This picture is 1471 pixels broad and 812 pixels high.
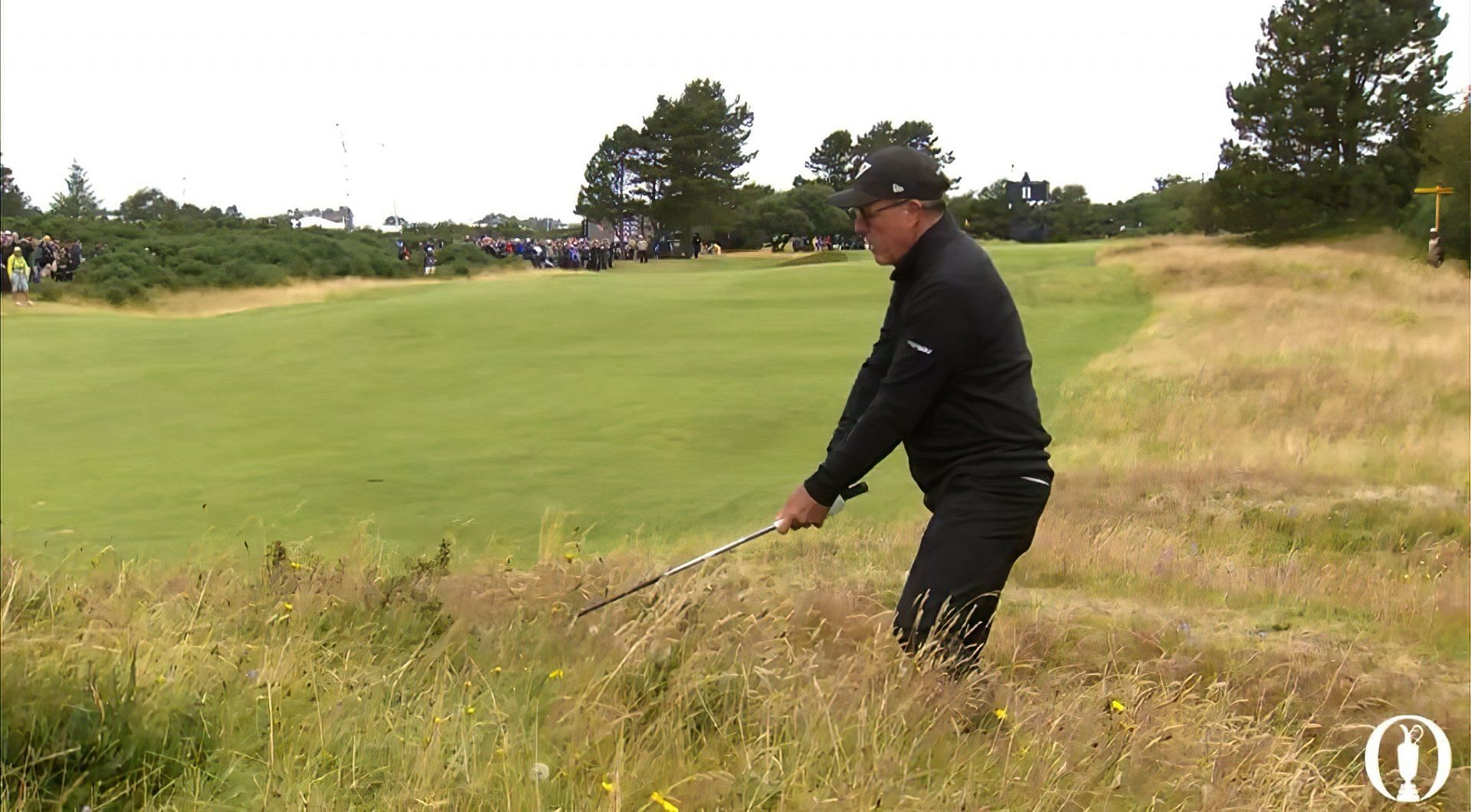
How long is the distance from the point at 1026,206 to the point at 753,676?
24.6 ft

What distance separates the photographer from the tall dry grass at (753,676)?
2.98m

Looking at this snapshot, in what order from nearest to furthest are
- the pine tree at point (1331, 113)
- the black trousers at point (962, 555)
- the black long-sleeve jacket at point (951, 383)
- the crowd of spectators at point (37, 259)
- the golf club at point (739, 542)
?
the black long-sleeve jacket at point (951, 383) → the black trousers at point (962, 555) → the golf club at point (739, 542) → the pine tree at point (1331, 113) → the crowd of spectators at point (37, 259)

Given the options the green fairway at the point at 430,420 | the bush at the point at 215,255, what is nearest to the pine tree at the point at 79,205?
the bush at the point at 215,255

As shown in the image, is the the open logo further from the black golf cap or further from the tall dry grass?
the black golf cap

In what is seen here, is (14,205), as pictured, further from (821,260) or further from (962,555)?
(962,555)

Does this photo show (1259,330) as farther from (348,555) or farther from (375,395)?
(348,555)

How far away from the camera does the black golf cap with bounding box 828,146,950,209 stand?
3.56 metres

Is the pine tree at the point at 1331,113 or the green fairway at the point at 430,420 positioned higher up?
the pine tree at the point at 1331,113

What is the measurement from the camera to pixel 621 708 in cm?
329

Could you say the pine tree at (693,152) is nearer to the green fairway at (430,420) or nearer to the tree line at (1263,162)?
the tree line at (1263,162)

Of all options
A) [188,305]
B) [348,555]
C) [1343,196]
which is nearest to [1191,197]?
[1343,196]

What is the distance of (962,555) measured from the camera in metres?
3.64

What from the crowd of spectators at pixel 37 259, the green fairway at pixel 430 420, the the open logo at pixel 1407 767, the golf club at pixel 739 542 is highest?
the crowd of spectators at pixel 37 259

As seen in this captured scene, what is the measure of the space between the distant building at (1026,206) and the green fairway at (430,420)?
159cm
